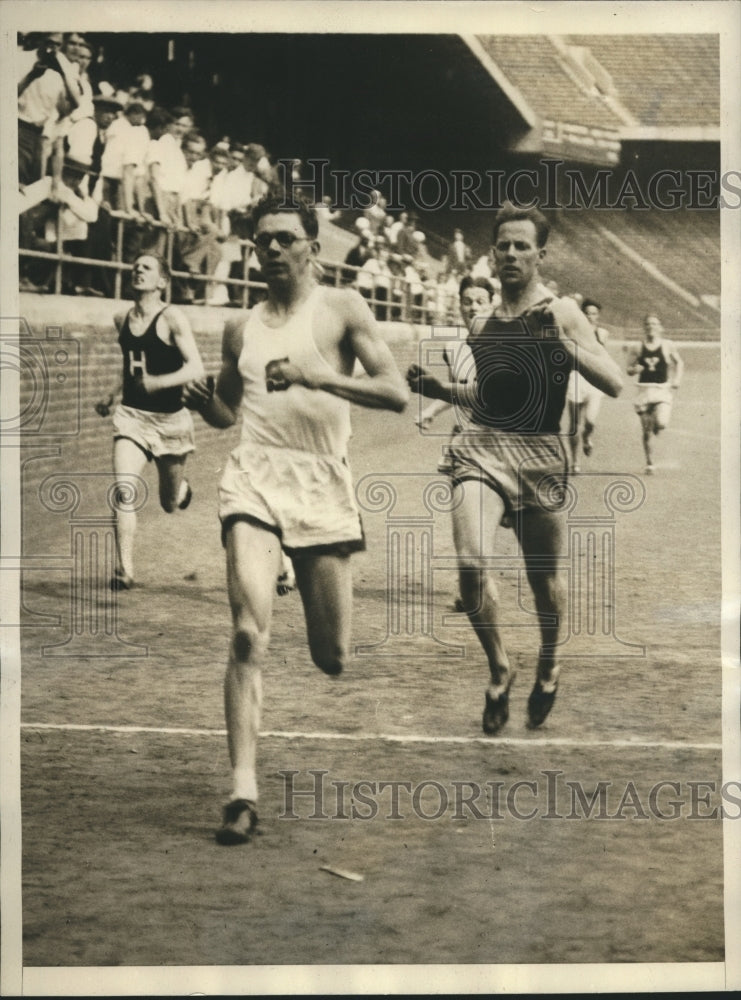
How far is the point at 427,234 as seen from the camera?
4.74m

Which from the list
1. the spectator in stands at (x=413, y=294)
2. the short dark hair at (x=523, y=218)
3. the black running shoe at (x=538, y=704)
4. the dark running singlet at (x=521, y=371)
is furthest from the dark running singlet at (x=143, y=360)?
the black running shoe at (x=538, y=704)

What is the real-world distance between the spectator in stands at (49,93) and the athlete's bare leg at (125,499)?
3.76 ft

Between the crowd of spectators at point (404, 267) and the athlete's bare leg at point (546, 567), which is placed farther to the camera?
the athlete's bare leg at point (546, 567)

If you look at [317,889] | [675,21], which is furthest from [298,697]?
[675,21]

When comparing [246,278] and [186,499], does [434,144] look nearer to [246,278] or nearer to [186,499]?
[246,278]

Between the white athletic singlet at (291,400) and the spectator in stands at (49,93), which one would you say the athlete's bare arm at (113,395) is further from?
the spectator in stands at (49,93)

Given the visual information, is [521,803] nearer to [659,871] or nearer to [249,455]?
[659,871]

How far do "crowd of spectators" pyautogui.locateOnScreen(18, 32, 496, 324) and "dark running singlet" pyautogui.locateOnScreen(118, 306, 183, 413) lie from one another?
0.17 meters

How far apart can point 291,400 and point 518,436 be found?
850 mm

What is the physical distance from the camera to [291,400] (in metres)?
4.76

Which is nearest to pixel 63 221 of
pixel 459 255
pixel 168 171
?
pixel 168 171

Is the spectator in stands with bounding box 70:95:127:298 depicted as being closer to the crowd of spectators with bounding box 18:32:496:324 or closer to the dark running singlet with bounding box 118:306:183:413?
the crowd of spectators with bounding box 18:32:496:324

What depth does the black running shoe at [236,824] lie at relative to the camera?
15.4 ft

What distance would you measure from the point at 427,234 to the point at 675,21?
122 cm
